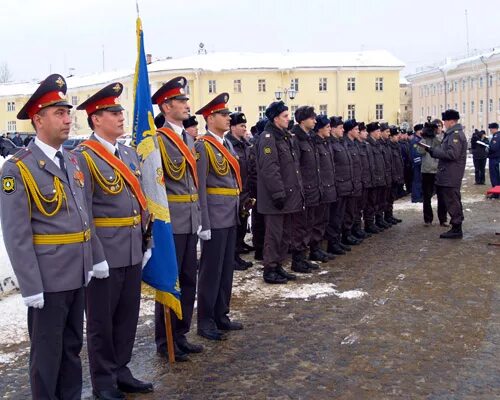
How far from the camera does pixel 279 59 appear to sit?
2409 inches

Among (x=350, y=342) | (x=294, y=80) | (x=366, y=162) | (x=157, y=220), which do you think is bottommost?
(x=350, y=342)

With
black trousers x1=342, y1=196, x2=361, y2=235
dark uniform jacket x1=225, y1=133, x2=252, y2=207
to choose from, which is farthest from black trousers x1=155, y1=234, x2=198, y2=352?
black trousers x1=342, y1=196, x2=361, y2=235

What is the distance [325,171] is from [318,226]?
771 millimetres

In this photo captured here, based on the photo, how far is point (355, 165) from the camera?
32.1 feet

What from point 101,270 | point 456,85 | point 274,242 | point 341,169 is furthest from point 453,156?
point 456,85

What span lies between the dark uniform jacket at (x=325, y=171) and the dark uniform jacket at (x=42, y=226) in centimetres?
519

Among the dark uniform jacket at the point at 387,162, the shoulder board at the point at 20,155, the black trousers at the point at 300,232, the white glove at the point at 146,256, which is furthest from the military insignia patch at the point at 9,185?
the dark uniform jacket at the point at 387,162

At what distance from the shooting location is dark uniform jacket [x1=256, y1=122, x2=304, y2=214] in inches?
286

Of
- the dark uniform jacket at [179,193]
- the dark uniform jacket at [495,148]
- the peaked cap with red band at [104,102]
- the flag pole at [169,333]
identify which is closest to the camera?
the peaked cap with red band at [104,102]

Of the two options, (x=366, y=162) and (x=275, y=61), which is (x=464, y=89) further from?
(x=366, y=162)

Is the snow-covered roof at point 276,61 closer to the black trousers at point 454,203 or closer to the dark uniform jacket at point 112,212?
the black trousers at point 454,203

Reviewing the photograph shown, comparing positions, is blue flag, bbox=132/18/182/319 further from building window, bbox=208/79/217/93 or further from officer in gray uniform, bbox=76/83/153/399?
building window, bbox=208/79/217/93

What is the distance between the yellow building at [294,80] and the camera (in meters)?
57.9

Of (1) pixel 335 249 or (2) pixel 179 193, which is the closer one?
(2) pixel 179 193
